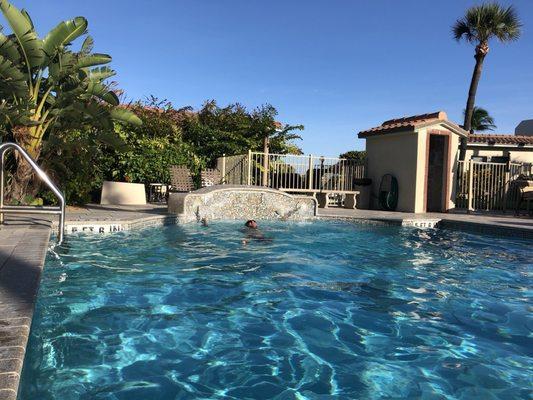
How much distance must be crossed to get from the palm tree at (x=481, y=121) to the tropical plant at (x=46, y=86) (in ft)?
123

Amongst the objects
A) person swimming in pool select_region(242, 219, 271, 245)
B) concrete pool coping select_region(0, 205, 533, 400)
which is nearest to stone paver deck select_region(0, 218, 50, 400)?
concrete pool coping select_region(0, 205, 533, 400)

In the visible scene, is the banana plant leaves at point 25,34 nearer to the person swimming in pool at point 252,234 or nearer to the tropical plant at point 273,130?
the person swimming in pool at point 252,234

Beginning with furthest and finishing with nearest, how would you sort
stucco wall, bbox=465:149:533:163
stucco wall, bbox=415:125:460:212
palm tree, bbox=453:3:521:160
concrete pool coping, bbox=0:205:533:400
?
palm tree, bbox=453:3:521:160
stucco wall, bbox=465:149:533:163
stucco wall, bbox=415:125:460:212
concrete pool coping, bbox=0:205:533:400

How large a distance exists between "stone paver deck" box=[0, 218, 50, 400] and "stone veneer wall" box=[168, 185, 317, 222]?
4895 mm

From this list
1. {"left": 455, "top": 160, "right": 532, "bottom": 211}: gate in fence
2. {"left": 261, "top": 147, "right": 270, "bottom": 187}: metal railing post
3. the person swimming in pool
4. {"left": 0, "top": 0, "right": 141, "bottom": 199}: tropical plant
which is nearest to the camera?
the person swimming in pool

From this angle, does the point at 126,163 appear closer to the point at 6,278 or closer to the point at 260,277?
the point at 260,277

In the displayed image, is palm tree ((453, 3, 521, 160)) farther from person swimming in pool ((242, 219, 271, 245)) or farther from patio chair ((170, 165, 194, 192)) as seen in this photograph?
person swimming in pool ((242, 219, 271, 245))

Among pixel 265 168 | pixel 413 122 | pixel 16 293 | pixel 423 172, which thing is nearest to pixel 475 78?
pixel 413 122

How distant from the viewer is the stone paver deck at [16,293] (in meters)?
1.87

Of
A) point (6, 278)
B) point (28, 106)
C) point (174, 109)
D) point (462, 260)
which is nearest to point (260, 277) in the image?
point (6, 278)

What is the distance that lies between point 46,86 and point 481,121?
40.5 m

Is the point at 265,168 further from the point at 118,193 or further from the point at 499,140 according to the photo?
the point at 499,140

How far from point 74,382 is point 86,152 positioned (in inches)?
343

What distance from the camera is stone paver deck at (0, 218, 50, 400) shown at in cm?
187
